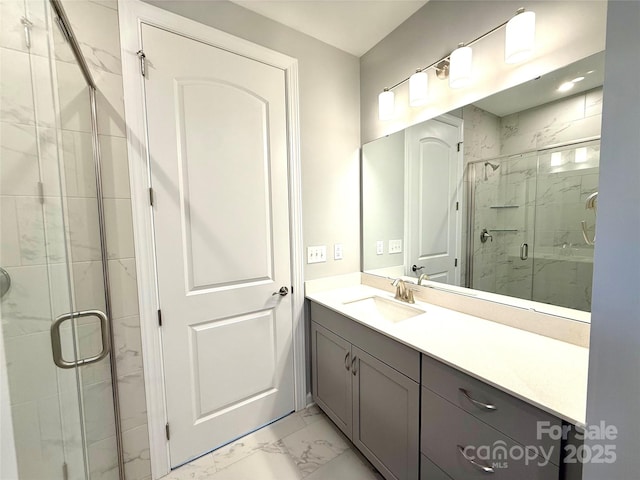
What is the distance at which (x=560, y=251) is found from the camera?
1097 millimetres

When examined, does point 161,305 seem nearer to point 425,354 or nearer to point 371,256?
point 425,354

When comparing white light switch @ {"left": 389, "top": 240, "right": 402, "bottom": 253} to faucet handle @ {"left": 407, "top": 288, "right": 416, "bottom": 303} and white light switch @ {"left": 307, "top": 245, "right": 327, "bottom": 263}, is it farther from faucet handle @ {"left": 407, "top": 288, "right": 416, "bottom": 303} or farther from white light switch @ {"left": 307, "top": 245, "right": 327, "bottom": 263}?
white light switch @ {"left": 307, "top": 245, "right": 327, "bottom": 263}

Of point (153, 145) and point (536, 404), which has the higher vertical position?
point (153, 145)

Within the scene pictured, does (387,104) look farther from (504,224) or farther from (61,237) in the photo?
(61,237)

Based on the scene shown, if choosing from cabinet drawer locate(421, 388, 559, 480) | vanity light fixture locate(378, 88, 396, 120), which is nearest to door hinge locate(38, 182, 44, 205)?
cabinet drawer locate(421, 388, 559, 480)

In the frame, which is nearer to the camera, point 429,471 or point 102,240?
point 429,471

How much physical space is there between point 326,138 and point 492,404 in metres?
1.74

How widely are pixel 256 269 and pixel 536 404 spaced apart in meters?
1.40

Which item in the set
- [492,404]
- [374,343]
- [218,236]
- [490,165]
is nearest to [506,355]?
[492,404]

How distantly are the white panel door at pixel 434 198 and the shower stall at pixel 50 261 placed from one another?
1.74 meters

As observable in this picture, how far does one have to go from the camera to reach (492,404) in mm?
821

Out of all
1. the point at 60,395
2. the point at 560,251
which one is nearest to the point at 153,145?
the point at 60,395

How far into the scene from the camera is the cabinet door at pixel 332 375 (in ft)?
4.93

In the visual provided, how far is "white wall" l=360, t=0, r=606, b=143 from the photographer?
3.42 feet
